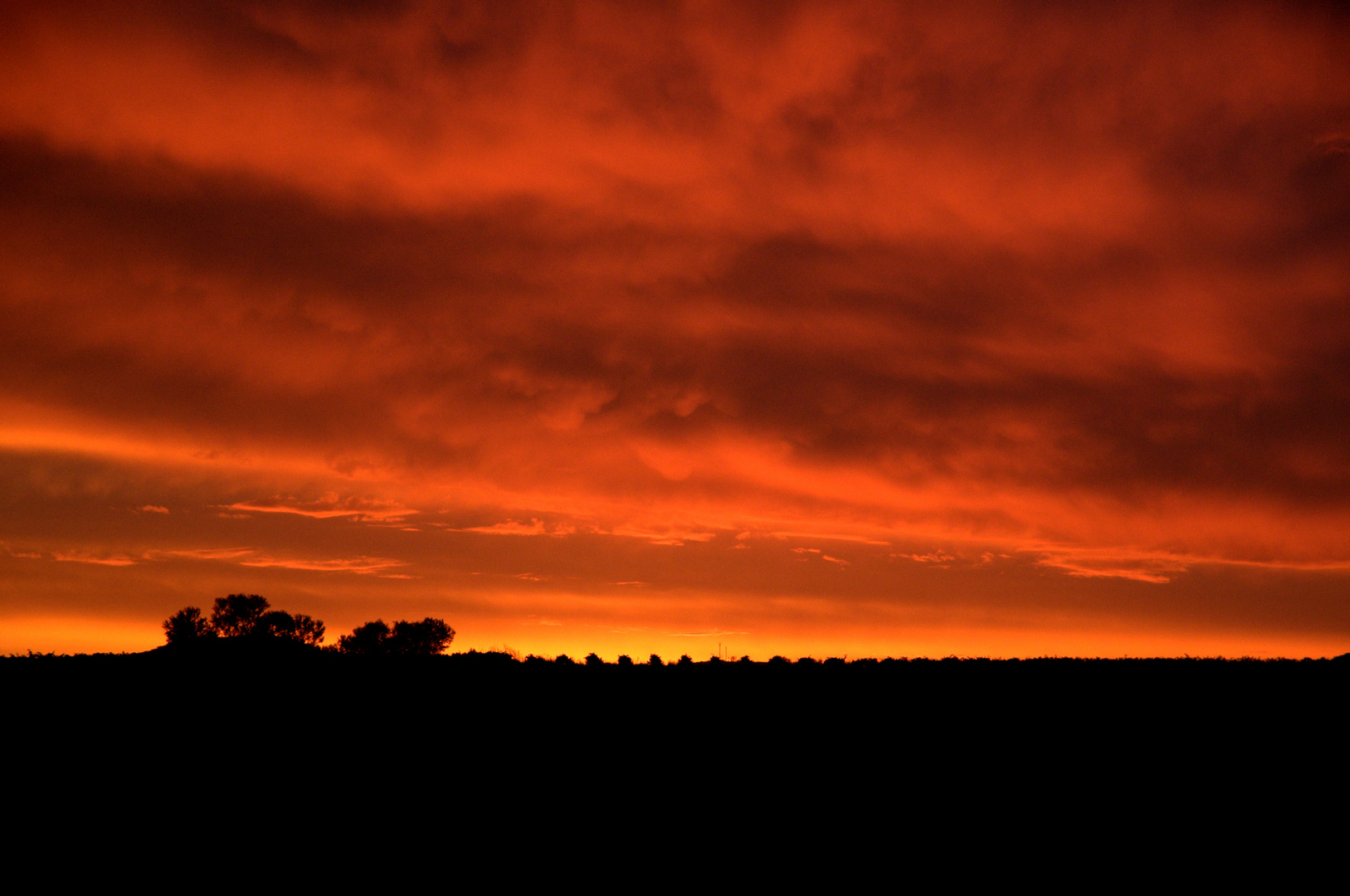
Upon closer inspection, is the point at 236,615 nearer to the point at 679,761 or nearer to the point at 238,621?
the point at 238,621

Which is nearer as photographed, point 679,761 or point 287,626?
point 679,761

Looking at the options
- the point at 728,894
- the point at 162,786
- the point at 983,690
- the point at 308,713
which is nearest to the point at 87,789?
the point at 162,786

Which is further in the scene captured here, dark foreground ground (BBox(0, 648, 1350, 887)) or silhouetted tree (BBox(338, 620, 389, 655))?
silhouetted tree (BBox(338, 620, 389, 655))

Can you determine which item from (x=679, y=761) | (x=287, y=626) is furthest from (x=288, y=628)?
(x=679, y=761)

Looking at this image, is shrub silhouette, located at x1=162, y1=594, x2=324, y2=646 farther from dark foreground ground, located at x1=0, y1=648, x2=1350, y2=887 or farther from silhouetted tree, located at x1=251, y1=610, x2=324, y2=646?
dark foreground ground, located at x1=0, y1=648, x2=1350, y2=887

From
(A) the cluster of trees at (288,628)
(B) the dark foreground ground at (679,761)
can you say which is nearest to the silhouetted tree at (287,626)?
(A) the cluster of trees at (288,628)

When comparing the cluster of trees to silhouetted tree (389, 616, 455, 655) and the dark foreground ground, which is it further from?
the dark foreground ground

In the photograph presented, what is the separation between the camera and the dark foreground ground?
1506 cm

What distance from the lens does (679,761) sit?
57.9ft

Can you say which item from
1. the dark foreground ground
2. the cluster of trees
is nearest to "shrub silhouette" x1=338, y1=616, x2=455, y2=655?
the cluster of trees

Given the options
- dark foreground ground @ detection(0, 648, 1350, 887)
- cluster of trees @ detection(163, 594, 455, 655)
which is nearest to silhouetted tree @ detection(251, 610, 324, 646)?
cluster of trees @ detection(163, 594, 455, 655)

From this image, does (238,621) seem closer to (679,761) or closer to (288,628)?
(288,628)

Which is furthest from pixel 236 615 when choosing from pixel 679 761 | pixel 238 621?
pixel 679 761

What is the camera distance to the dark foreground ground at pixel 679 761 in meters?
15.1
